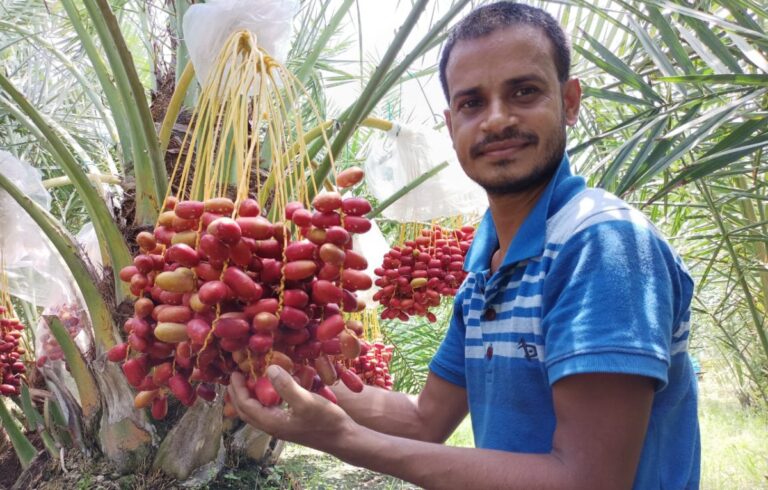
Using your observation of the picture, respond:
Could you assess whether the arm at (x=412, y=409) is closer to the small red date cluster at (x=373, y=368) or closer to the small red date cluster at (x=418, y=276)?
the small red date cluster at (x=418, y=276)

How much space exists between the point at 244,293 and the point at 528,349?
439 millimetres

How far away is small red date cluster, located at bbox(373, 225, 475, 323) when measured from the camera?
2.12 meters

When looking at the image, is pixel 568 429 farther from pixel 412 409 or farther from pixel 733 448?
pixel 733 448

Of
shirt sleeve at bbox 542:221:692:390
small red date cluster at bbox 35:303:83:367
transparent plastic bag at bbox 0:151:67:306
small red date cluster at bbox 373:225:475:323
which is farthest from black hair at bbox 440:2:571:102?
transparent plastic bag at bbox 0:151:67:306

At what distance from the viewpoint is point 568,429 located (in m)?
0.79

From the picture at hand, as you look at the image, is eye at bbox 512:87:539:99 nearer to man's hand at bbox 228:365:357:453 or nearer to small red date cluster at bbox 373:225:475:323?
man's hand at bbox 228:365:357:453

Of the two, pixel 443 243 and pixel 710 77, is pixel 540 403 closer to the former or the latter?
pixel 710 77

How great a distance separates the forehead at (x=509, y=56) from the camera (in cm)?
100

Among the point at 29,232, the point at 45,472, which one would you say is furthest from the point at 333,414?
the point at 29,232

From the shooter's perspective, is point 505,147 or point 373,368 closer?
point 505,147

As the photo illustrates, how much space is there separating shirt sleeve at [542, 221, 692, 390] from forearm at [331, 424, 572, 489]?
13 cm

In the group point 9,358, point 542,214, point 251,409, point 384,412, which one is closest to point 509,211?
point 542,214

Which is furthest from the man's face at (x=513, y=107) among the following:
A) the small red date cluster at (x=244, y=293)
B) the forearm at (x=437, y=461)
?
the forearm at (x=437, y=461)

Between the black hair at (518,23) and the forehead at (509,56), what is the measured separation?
0.03 ft
